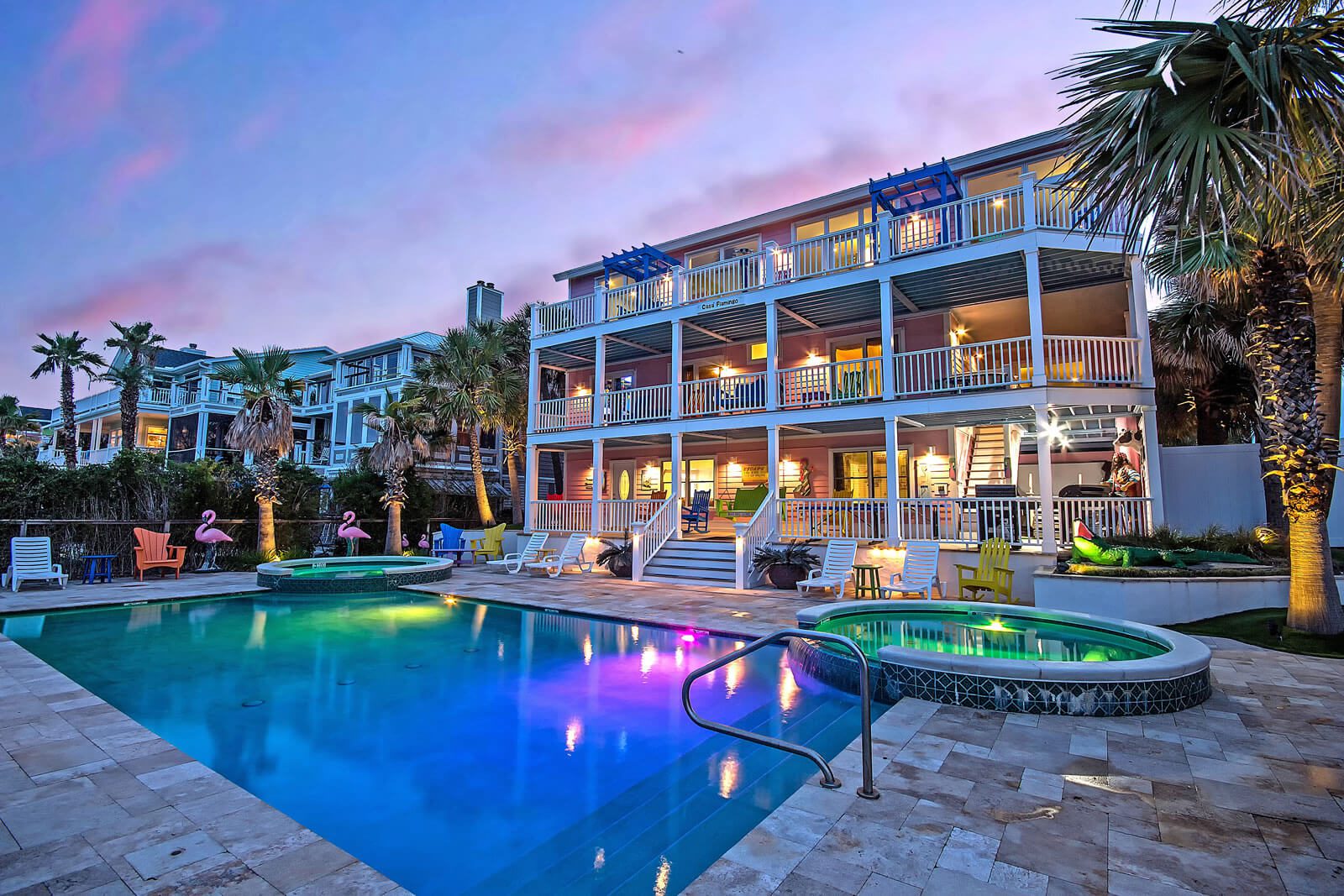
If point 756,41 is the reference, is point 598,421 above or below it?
below

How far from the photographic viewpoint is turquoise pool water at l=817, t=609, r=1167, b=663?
670 cm

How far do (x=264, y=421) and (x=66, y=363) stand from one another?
16.7 meters

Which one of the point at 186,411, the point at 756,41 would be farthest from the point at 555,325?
the point at 186,411

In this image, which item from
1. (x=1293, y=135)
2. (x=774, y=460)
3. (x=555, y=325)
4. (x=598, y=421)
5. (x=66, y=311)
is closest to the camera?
(x=1293, y=135)

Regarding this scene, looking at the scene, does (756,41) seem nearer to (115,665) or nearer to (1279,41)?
(1279,41)

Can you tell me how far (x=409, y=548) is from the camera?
20250mm

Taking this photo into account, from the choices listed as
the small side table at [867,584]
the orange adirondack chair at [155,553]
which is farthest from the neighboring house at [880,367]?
the orange adirondack chair at [155,553]

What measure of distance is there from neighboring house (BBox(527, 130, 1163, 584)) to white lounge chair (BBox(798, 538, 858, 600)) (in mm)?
1060

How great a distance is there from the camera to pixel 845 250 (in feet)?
45.5

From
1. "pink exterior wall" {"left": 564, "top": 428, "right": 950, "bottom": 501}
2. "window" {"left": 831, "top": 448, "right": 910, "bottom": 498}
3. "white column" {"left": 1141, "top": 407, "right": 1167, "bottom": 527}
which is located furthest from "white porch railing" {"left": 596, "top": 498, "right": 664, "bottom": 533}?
"white column" {"left": 1141, "top": 407, "right": 1167, "bottom": 527}

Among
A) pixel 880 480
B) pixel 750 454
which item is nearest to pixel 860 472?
pixel 880 480

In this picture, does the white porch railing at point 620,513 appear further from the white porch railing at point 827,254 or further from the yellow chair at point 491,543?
the white porch railing at point 827,254

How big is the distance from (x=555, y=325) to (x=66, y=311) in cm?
3434

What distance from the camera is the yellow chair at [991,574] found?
9734 mm
